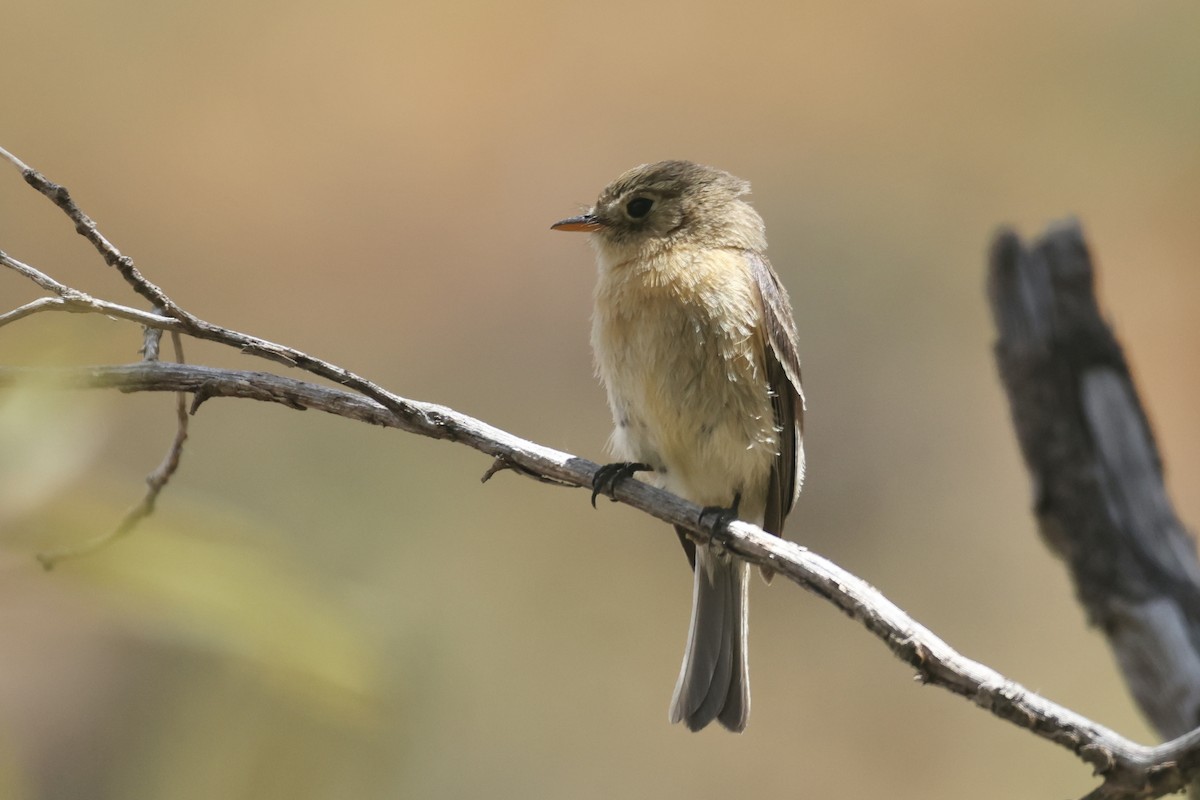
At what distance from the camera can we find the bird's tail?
2781 mm

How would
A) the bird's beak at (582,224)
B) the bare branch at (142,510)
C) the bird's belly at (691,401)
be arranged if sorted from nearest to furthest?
the bare branch at (142,510) < the bird's belly at (691,401) < the bird's beak at (582,224)

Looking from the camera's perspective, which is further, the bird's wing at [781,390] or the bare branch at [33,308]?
the bird's wing at [781,390]

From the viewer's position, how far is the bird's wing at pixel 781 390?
106 inches

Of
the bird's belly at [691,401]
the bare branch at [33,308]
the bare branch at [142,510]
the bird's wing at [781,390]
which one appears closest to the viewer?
the bare branch at [142,510]

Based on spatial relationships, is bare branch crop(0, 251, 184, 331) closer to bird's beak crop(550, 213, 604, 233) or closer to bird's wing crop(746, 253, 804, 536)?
bird's beak crop(550, 213, 604, 233)

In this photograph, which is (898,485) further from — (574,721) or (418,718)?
(418,718)

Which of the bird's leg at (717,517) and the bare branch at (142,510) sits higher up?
the bird's leg at (717,517)

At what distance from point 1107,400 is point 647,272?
1431mm

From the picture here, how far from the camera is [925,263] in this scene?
521 centimetres

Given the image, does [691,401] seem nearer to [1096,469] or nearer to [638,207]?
[638,207]

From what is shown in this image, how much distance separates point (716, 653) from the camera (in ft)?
9.40

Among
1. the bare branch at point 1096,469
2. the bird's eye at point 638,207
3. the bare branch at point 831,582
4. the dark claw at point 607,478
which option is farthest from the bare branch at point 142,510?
the bare branch at point 1096,469

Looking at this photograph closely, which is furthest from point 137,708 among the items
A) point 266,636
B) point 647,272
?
point 266,636

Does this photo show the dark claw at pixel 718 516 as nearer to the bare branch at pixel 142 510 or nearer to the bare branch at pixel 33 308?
the bare branch at pixel 142 510
